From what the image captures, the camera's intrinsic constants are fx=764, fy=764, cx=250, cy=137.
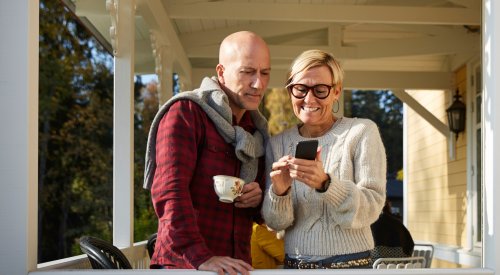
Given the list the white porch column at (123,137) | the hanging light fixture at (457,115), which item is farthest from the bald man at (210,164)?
the hanging light fixture at (457,115)

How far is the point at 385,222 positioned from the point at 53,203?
45.3ft

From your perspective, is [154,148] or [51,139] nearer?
[154,148]

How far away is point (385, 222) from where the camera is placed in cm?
521

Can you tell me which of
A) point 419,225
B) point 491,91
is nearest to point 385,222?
point 491,91

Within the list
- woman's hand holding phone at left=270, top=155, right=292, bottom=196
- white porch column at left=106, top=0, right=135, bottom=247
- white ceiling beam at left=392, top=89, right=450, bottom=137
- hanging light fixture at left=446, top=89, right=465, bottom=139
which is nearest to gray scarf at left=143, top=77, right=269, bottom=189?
woman's hand holding phone at left=270, top=155, right=292, bottom=196

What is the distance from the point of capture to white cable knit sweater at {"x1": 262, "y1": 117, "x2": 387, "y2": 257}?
2377 millimetres

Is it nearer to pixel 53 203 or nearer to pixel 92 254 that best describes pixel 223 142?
pixel 92 254

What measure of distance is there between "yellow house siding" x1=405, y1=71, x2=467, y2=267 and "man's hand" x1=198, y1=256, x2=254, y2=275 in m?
6.61

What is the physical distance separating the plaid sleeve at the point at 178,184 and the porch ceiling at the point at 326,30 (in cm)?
272

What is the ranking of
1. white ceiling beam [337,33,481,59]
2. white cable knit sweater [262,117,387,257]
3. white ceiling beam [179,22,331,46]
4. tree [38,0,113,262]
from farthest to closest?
tree [38,0,113,262] → white ceiling beam [337,33,481,59] → white ceiling beam [179,22,331,46] → white cable knit sweater [262,117,387,257]

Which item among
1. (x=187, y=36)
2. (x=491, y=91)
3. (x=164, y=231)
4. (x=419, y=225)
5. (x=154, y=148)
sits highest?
(x=187, y=36)

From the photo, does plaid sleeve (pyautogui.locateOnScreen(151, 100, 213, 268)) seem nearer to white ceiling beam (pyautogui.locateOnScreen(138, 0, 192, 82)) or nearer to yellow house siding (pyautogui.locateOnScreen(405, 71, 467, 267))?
white ceiling beam (pyautogui.locateOnScreen(138, 0, 192, 82))

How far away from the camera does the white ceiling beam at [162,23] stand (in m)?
5.13

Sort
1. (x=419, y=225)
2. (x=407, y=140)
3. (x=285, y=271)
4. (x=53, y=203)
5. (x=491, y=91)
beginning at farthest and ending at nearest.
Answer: (x=53, y=203)
(x=407, y=140)
(x=419, y=225)
(x=491, y=91)
(x=285, y=271)
